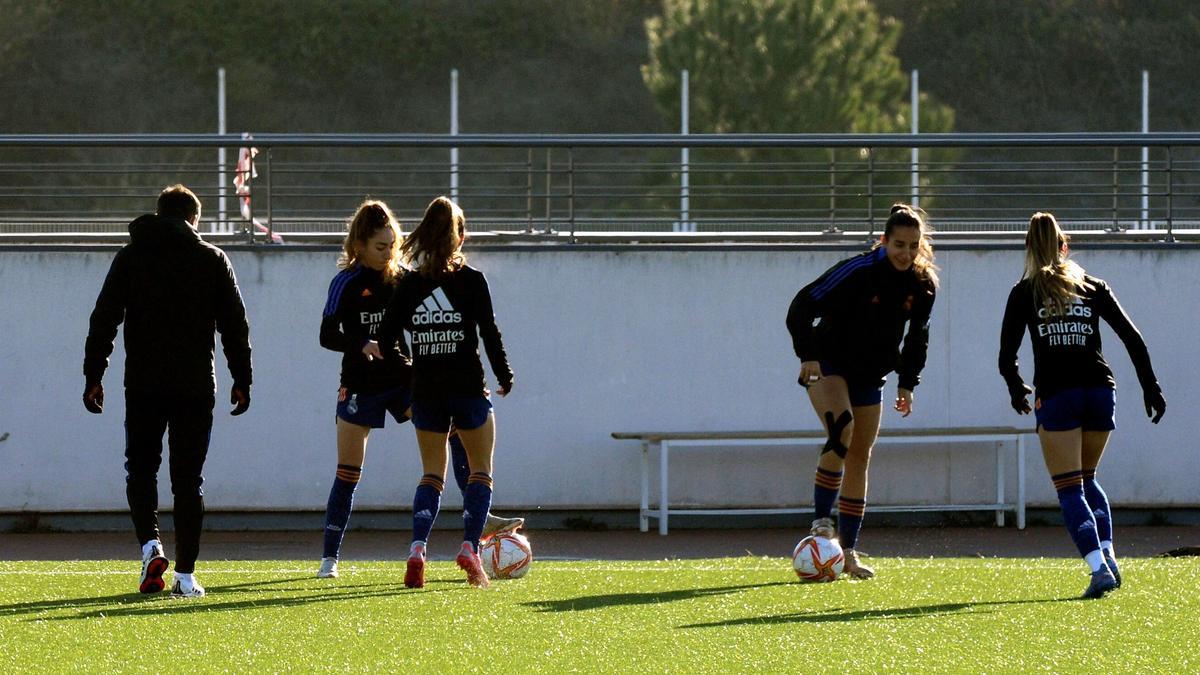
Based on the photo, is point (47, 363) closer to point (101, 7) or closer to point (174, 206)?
point (174, 206)

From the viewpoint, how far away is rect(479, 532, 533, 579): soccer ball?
314 inches

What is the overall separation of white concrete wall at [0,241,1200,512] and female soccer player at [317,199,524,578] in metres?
4.37

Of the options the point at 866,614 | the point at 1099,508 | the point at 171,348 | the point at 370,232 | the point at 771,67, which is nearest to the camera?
the point at 866,614

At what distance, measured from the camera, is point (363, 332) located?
25.7 ft

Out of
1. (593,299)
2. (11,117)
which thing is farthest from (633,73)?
(593,299)

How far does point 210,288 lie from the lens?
23.3 feet

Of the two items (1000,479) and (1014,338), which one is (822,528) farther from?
(1000,479)

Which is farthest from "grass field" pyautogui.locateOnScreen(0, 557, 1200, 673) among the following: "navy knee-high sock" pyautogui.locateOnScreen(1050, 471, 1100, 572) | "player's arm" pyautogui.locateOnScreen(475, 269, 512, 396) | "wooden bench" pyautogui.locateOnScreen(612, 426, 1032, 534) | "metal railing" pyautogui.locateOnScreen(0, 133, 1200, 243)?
"metal railing" pyautogui.locateOnScreen(0, 133, 1200, 243)

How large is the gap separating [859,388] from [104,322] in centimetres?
338

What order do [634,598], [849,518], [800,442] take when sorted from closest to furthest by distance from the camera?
1. [634,598]
2. [849,518]
3. [800,442]

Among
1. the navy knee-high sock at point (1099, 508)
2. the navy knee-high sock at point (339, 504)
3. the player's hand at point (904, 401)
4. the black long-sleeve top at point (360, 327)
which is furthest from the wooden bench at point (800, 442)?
the navy knee-high sock at point (1099, 508)

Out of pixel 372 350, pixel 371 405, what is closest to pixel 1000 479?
pixel 371 405

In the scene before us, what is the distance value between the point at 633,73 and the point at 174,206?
46.6 meters

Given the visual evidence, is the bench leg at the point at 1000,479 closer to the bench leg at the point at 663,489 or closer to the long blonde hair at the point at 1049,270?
the bench leg at the point at 663,489
